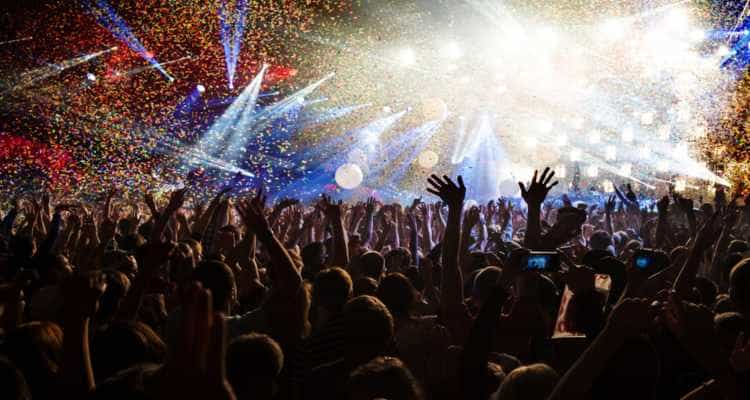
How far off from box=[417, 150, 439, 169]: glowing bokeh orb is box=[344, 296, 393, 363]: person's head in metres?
30.0

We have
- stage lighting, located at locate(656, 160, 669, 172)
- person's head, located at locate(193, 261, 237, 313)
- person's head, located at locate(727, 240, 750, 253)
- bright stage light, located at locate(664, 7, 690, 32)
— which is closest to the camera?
person's head, located at locate(193, 261, 237, 313)

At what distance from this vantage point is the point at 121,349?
190 cm

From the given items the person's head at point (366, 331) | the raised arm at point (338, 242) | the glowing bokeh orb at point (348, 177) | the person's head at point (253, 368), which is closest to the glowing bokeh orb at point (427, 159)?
the glowing bokeh orb at point (348, 177)

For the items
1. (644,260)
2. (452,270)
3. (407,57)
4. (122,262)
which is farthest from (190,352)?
(407,57)

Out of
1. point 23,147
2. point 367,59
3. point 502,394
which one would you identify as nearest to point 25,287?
point 502,394

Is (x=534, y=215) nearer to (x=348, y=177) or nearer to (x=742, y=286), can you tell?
(x=742, y=286)

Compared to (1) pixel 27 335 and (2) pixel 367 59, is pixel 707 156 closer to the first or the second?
(2) pixel 367 59

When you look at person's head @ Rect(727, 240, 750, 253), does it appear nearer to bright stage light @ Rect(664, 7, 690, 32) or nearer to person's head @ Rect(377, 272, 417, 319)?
person's head @ Rect(377, 272, 417, 319)

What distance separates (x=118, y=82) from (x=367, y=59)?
1194 cm

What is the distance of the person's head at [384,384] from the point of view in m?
1.60

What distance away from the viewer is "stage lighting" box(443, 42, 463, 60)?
79.8 ft

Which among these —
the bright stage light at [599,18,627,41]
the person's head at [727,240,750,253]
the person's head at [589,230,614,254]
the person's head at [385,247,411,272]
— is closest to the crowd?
the person's head at [385,247,411,272]

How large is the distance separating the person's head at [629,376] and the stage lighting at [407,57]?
24.8 m

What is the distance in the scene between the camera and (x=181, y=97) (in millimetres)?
25062
